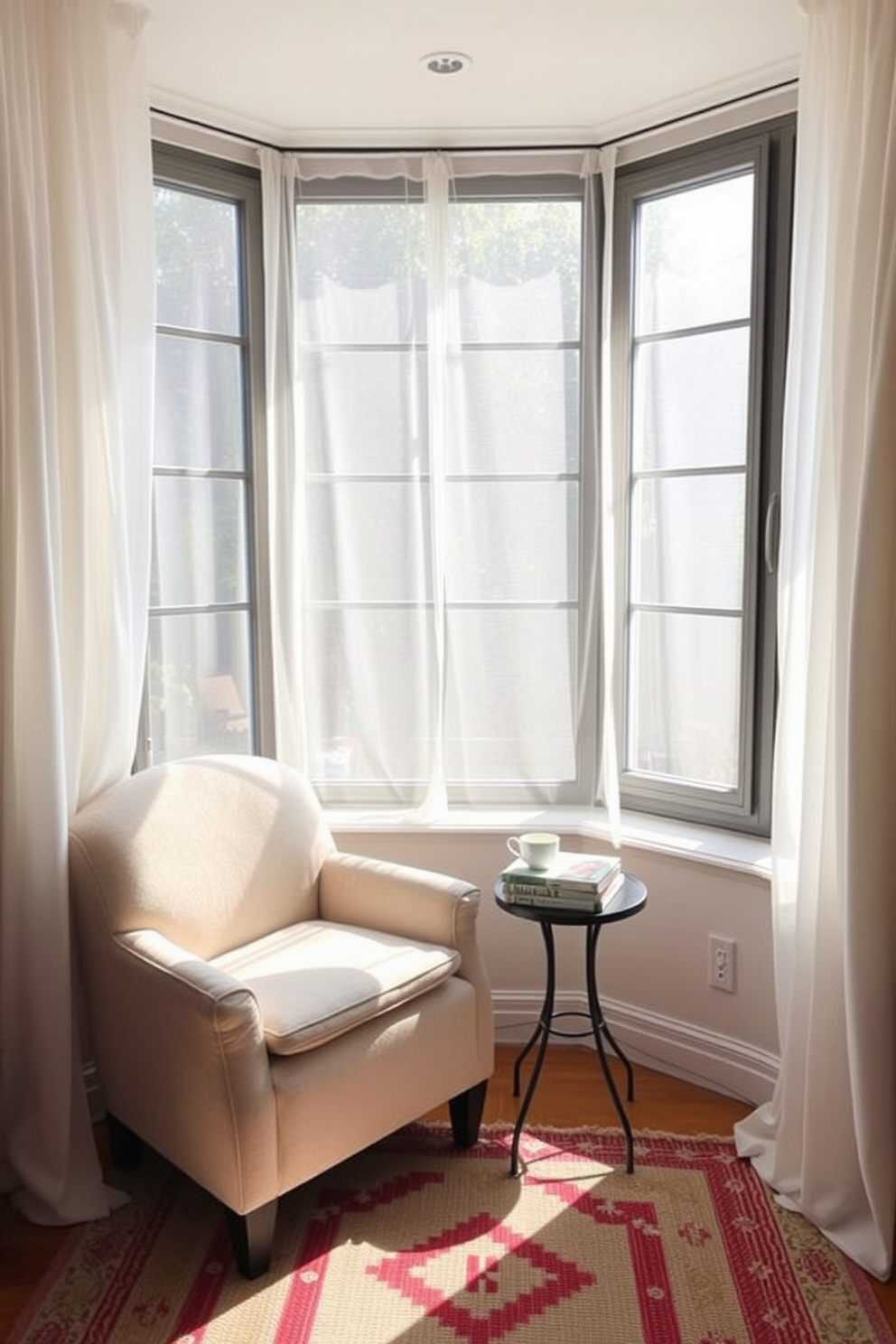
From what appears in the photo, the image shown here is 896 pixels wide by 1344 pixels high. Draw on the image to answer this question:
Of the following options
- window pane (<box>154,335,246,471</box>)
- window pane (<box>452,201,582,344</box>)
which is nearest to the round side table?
window pane (<box>154,335,246,471</box>)

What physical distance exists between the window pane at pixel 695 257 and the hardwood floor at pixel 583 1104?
201 cm

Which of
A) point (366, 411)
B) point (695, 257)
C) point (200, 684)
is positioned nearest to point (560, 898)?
point (200, 684)

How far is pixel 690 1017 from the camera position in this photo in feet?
9.54

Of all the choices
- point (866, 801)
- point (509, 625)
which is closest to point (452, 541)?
point (509, 625)

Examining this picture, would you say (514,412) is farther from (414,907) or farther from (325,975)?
(325,975)

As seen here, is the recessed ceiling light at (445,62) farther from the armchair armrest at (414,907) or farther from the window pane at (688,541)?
the armchair armrest at (414,907)

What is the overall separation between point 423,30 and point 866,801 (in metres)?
1.88

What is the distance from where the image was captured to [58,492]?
7.62 feet

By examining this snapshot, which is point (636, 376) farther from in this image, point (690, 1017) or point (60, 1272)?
point (60, 1272)

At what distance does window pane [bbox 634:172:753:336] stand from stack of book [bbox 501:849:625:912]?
1.46 meters

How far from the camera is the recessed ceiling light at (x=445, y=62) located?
2496mm

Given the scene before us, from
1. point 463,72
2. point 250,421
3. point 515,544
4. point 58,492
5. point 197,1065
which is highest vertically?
point 463,72

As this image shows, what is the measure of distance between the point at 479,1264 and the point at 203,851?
1036 mm

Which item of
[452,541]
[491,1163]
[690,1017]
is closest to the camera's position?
[491,1163]
